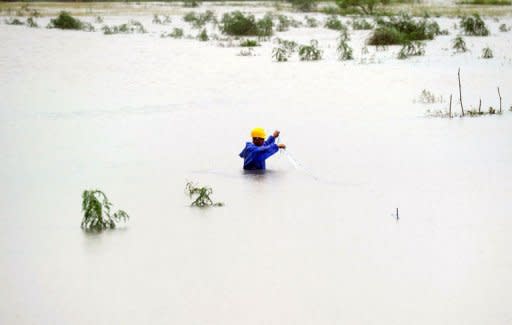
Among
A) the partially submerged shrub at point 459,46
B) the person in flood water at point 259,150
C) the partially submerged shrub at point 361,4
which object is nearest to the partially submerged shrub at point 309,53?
the partially submerged shrub at point 459,46

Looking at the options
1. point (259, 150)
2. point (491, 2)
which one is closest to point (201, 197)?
point (259, 150)

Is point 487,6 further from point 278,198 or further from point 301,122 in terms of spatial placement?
point 278,198

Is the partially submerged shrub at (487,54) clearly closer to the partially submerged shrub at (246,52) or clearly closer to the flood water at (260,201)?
the flood water at (260,201)

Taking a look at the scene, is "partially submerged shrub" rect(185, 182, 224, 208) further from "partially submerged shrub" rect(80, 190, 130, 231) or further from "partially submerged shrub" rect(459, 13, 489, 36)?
"partially submerged shrub" rect(459, 13, 489, 36)

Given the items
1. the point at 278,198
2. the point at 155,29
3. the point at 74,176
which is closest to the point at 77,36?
the point at 155,29

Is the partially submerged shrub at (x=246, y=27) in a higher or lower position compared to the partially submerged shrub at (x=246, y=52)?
higher

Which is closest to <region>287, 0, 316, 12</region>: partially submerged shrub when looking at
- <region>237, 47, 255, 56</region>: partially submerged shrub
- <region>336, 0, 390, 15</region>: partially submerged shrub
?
<region>336, 0, 390, 15</region>: partially submerged shrub
